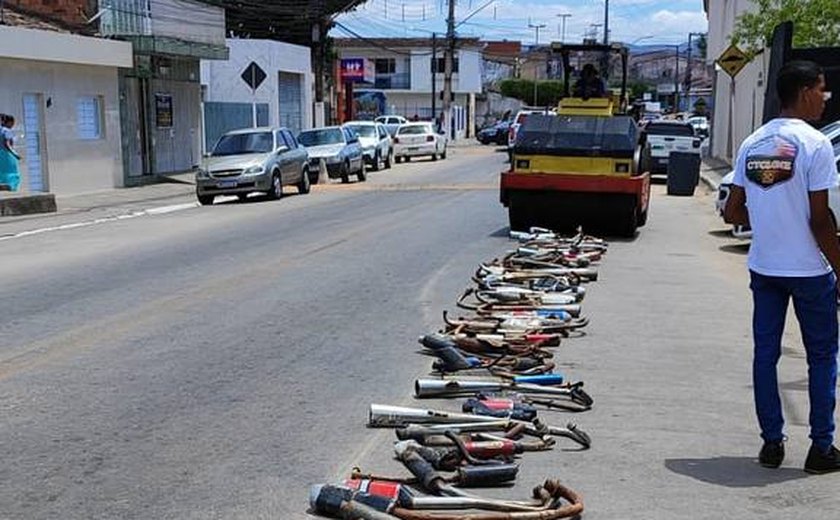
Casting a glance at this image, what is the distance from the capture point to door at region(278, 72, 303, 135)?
4566 centimetres

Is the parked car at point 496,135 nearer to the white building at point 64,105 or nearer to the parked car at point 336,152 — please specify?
the parked car at point 336,152

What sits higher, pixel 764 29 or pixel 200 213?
pixel 764 29

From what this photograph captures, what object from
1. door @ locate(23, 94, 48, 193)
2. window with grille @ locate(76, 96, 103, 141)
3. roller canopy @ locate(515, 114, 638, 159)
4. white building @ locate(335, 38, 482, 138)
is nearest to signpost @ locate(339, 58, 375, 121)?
white building @ locate(335, 38, 482, 138)

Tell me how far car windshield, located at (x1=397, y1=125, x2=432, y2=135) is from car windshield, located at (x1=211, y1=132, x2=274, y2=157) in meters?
19.3

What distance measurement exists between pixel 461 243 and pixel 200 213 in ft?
27.1

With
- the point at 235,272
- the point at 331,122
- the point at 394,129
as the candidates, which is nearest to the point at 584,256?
the point at 235,272

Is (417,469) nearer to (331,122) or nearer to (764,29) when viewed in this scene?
(764,29)

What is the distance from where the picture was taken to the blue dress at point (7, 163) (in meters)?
22.4

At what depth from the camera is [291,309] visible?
1006 centimetres

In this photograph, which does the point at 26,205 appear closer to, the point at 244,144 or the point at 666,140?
the point at 244,144

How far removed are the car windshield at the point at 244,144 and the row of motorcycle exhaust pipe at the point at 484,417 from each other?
48.3ft

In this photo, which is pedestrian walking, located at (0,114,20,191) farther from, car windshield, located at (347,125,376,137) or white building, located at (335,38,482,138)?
white building, located at (335,38,482,138)

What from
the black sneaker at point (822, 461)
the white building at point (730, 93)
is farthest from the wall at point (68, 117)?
the black sneaker at point (822, 461)

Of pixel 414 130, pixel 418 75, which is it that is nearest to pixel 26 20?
pixel 414 130
